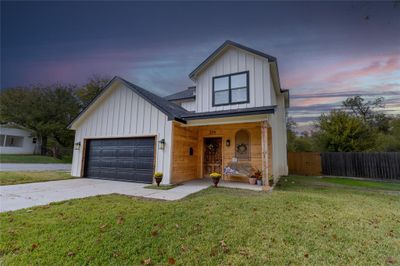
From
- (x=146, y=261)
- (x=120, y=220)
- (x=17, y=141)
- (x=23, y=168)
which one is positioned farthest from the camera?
(x=17, y=141)

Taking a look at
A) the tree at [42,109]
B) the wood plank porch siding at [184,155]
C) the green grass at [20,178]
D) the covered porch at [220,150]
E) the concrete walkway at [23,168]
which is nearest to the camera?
the green grass at [20,178]

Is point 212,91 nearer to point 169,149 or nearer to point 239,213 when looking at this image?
point 169,149

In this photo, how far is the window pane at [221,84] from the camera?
936 centimetres

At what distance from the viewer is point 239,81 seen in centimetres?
905

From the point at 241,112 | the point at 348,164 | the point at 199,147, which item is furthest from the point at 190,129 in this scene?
the point at 348,164

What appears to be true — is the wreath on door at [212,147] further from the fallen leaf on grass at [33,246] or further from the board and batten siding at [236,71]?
the fallen leaf on grass at [33,246]

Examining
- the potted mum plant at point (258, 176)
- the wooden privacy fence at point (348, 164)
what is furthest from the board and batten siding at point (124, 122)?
the wooden privacy fence at point (348, 164)

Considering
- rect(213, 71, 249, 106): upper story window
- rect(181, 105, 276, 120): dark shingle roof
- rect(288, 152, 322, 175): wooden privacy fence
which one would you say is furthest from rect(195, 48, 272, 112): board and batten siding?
rect(288, 152, 322, 175): wooden privacy fence

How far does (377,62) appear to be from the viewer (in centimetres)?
868

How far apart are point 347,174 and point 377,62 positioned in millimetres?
7204

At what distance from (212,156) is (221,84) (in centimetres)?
397

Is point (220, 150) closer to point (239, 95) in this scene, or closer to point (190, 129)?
point (190, 129)

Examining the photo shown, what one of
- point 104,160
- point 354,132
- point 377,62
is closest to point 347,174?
point 354,132

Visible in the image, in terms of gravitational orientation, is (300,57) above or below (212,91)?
above
